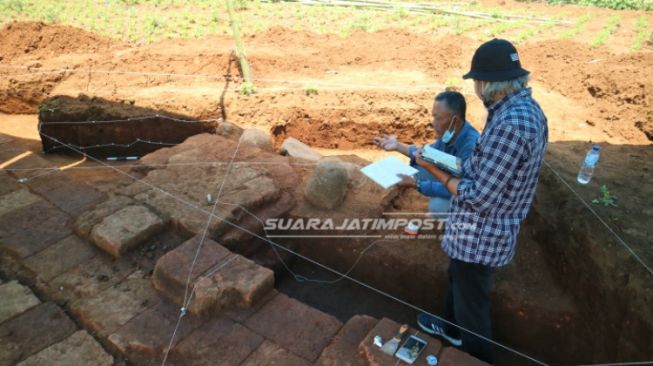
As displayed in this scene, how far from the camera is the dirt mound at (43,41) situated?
10.5 meters

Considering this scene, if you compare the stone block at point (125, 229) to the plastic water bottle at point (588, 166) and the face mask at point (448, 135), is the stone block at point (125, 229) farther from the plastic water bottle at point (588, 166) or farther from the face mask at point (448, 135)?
the plastic water bottle at point (588, 166)

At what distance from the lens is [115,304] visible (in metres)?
3.14

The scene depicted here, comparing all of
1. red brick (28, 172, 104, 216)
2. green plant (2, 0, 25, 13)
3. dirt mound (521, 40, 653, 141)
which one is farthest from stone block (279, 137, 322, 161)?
green plant (2, 0, 25, 13)

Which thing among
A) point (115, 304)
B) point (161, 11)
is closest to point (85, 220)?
point (115, 304)

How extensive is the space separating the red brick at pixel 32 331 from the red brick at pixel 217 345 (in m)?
0.89

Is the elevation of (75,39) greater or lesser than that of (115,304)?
greater

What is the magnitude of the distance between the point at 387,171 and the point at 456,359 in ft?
4.65

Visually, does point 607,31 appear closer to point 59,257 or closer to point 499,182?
point 499,182

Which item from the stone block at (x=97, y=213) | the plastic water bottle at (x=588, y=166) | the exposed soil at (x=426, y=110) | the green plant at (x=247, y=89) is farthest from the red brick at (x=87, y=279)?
the green plant at (x=247, y=89)

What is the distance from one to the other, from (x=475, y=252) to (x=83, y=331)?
276cm

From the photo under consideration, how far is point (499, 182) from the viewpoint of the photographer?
2.20 metres

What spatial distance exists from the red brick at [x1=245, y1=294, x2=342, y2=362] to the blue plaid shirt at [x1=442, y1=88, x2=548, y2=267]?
3.36 ft

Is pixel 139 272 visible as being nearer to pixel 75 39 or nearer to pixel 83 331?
pixel 83 331

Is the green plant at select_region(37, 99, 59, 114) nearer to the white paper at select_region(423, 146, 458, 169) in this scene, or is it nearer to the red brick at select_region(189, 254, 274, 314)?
the red brick at select_region(189, 254, 274, 314)
